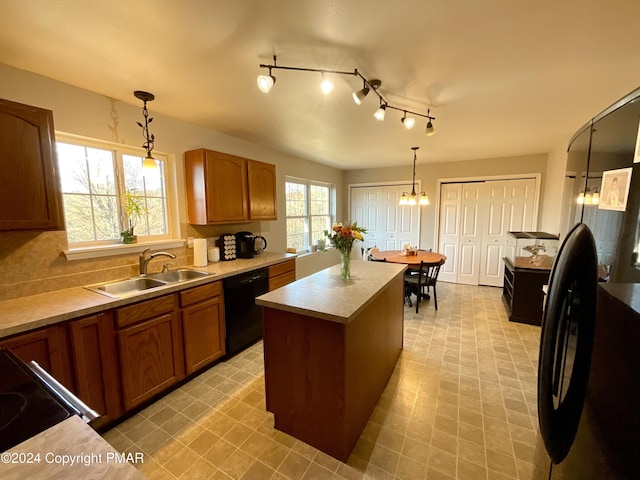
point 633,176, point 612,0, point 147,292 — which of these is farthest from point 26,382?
point 612,0

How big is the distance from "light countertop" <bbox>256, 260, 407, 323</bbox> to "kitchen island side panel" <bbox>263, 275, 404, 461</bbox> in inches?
2.9

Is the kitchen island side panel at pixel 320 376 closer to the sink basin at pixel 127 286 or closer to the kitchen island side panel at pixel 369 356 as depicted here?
the kitchen island side panel at pixel 369 356

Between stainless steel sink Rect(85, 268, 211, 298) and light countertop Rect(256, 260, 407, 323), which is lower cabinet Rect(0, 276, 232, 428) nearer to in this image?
stainless steel sink Rect(85, 268, 211, 298)

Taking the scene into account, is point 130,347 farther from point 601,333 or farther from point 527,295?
point 527,295

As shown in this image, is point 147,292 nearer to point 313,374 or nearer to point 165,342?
point 165,342

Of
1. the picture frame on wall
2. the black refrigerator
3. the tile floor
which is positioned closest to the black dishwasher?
the tile floor

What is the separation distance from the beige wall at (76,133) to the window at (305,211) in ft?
5.66

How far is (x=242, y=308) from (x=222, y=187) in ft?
4.31

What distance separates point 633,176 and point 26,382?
2.01m

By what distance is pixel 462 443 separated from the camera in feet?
5.61

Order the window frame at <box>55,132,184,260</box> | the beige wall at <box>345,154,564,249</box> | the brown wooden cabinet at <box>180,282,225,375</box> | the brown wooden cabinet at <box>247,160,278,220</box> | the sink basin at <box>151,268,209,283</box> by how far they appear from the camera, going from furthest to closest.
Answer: the beige wall at <box>345,154,564,249</box> → the brown wooden cabinet at <box>247,160,278,220</box> → the sink basin at <box>151,268,209,283</box> → the brown wooden cabinet at <box>180,282,225,375</box> → the window frame at <box>55,132,184,260</box>

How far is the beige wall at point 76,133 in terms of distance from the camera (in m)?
1.79

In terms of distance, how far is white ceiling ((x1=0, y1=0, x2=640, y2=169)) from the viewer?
4.15 feet

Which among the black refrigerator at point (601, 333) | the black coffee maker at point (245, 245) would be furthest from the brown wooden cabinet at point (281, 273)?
the black refrigerator at point (601, 333)
